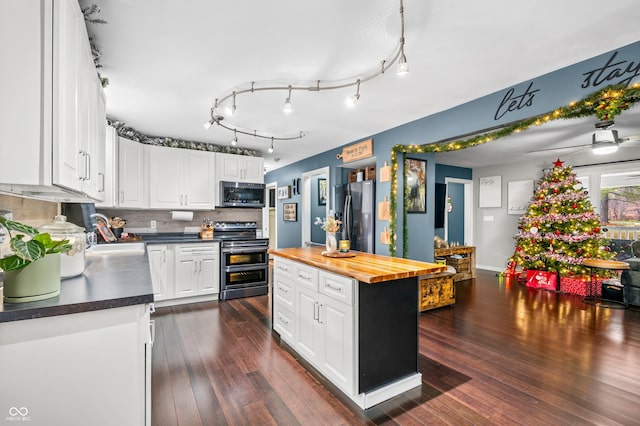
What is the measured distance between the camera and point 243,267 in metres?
4.57

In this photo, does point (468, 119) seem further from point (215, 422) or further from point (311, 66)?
point (215, 422)

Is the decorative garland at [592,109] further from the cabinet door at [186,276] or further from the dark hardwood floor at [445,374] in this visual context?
the cabinet door at [186,276]

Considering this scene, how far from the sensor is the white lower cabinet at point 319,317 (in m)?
2.02

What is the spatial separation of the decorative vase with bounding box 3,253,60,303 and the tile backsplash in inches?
144

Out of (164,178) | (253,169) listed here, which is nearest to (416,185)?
(253,169)

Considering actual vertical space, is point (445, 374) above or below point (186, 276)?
below

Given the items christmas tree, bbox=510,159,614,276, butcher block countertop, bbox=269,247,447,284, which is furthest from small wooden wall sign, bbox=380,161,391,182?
christmas tree, bbox=510,159,614,276

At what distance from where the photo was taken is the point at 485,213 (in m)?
6.99

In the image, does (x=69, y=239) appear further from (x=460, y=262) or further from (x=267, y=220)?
(x=267, y=220)

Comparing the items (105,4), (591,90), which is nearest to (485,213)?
(591,90)

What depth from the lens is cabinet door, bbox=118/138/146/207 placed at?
401cm

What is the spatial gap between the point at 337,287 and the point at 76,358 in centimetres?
145

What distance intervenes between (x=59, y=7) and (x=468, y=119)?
315 cm

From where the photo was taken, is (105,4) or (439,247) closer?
(105,4)
